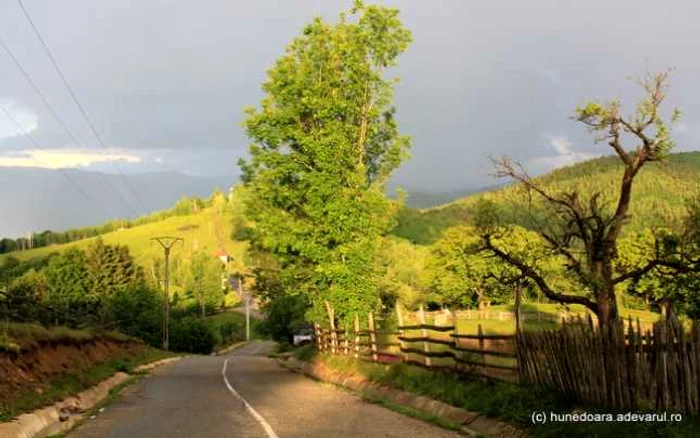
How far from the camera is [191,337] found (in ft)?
307

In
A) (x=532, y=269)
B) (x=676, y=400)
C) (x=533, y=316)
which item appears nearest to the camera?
(x=676, y=400)

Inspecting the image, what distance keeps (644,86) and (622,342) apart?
12.7 metres

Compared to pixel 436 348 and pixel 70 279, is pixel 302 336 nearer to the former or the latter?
pixel 70 279

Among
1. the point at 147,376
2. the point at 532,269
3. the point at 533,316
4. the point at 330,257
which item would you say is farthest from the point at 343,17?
the point at 533,316

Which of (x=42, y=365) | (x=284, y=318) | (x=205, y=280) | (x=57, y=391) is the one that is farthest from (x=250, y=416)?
(x=205, y=280)

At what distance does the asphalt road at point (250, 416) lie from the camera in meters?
13.6

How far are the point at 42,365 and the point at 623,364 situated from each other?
17034mm

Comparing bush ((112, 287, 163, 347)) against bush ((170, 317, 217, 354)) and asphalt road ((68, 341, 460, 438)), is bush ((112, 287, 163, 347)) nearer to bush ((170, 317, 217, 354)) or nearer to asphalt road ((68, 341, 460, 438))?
bush ((170, 317, 217, 354))

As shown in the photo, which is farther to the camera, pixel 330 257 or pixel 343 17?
pixel 343 17

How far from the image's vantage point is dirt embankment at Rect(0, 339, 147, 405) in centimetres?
1667

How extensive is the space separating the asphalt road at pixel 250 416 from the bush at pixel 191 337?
69.3 metres

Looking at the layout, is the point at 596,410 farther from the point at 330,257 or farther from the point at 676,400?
the point at 330,257

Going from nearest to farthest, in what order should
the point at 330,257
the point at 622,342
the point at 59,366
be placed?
the point at 622,342 → the point at 59,366 → the point at 330,257

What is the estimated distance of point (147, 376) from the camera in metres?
35.1
